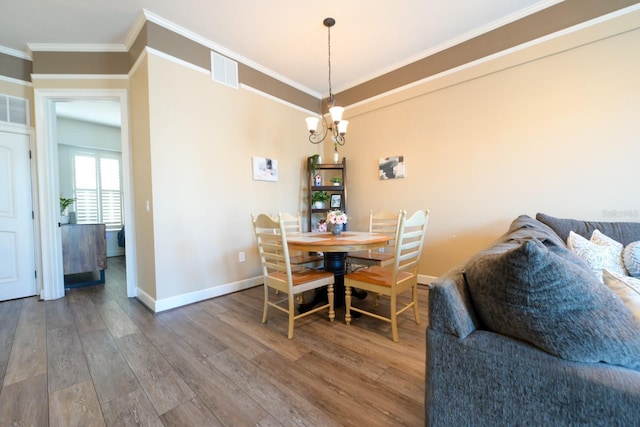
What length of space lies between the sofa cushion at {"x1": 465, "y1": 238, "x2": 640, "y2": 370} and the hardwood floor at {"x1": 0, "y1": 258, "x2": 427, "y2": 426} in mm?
875

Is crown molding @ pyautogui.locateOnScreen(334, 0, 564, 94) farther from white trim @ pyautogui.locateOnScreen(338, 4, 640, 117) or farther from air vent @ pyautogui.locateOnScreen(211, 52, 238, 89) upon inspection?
air vent @ pyautogui.locateOnScreen(211, 52, 238, 89)

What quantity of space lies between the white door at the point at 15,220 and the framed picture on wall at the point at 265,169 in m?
2.60

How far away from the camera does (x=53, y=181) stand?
2898mm

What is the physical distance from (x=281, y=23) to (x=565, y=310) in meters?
3.14

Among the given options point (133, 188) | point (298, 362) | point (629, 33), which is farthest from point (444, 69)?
point (133, 188)

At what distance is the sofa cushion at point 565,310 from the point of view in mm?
646

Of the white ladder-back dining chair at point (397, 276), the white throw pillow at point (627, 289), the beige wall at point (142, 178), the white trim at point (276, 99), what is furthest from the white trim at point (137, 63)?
the white throw pillow at point (627, 289)

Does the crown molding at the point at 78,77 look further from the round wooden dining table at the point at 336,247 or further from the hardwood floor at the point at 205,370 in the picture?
the round wooden dining table at the point at 336,247

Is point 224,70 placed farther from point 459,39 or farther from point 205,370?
point 205,370

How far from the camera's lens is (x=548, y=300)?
676 mm

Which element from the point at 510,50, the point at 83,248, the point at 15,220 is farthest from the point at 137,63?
the point at 510,50

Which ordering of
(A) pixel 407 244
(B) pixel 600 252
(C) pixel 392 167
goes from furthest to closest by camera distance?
(C) pixel 392 167 < (A) pixel 407 244 < (B) pixel 600 252

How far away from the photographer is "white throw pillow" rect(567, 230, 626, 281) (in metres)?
1.75

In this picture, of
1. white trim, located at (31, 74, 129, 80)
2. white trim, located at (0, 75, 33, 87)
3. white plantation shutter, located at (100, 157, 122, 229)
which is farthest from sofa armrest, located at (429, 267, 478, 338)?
white plantation shutter, located at (100, 157, 122, 229)
